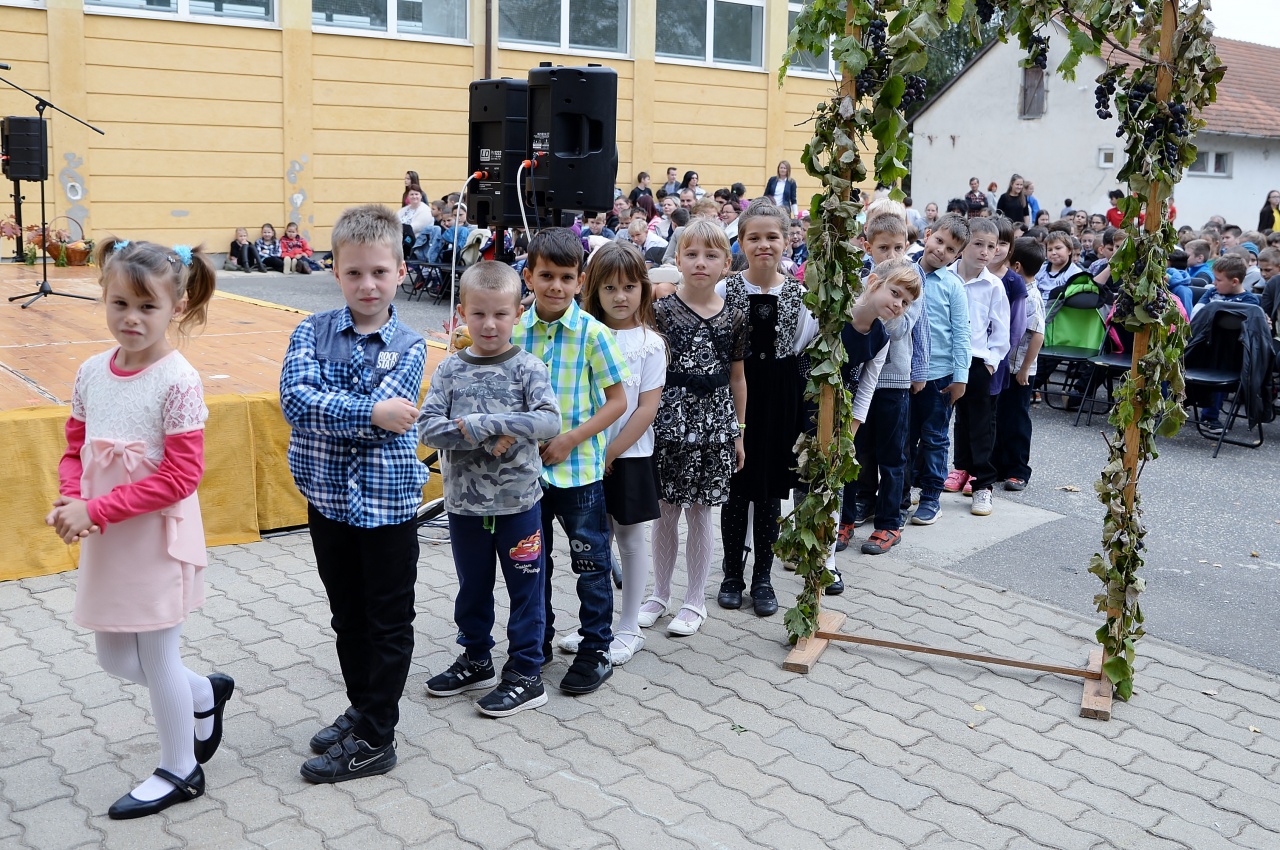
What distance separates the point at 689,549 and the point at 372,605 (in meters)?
1.66

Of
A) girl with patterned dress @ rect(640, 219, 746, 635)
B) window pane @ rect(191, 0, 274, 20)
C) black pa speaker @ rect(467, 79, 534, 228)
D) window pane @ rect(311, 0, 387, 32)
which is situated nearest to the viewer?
girl with patterned dress @ rect(640, 219, 746, 635)

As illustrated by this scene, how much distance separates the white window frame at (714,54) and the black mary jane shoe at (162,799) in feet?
60.9

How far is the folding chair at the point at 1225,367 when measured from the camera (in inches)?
340

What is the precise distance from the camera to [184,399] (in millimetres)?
3135

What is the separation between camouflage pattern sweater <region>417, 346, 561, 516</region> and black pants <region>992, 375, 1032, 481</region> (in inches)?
165

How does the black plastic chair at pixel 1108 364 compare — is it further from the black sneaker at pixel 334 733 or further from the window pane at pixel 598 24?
the window pane at pixel 598 24

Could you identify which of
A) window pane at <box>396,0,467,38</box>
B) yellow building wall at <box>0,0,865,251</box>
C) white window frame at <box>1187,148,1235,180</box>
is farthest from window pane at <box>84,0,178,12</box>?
white window frame at <box>1187,148,1235,180</box>

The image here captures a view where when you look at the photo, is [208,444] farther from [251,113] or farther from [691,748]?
[251,113]

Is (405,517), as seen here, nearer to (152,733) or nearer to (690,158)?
(152,733)

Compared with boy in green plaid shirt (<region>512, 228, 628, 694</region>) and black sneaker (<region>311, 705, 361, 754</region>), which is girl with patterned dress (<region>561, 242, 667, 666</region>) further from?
black sneaker (<region>311, 705, 361, 754</region>)

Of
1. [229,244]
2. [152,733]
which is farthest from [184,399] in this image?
[229,244]

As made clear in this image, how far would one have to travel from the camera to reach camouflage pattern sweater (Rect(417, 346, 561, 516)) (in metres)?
3.62

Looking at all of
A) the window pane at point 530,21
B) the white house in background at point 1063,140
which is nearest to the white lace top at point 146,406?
the window pane at point 530,21

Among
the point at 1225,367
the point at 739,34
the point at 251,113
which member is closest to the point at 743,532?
the point at 1225,367
